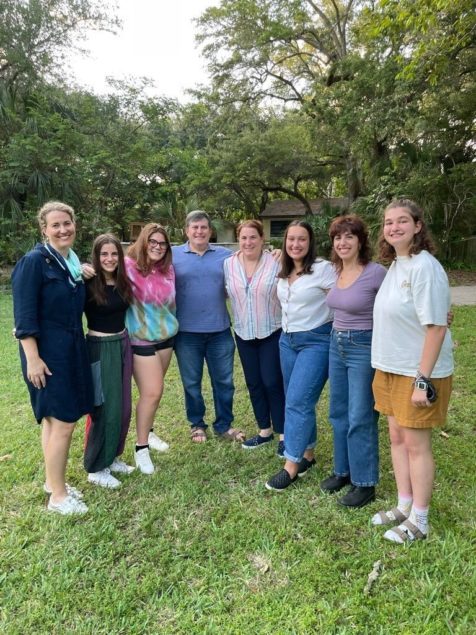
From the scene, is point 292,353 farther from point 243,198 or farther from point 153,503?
point 243,198

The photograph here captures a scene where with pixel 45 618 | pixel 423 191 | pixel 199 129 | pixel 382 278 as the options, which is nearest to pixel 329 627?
pixel 45 618

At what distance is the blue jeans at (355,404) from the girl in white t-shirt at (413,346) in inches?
5.3

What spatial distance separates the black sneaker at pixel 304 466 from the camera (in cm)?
309

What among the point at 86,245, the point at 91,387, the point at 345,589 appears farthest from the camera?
the point at 86,245

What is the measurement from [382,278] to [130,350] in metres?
1.73

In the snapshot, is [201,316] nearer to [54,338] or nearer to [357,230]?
[54,338]

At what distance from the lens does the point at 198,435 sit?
375 centimetres

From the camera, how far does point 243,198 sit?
2175 cm

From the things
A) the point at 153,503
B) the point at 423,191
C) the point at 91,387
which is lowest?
the point at 153,503

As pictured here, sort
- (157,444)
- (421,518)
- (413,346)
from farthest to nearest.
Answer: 1. (157,444)
2. (421,518)
3. (413,346)

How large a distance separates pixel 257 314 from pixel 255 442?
1068 mm

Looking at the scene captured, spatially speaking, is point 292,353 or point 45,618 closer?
point 45,618

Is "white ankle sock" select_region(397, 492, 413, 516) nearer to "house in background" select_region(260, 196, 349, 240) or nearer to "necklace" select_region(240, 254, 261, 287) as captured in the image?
"necklace" select_region(240, 254, 261, 287)

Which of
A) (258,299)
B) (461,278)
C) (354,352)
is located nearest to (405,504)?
(354,352)
